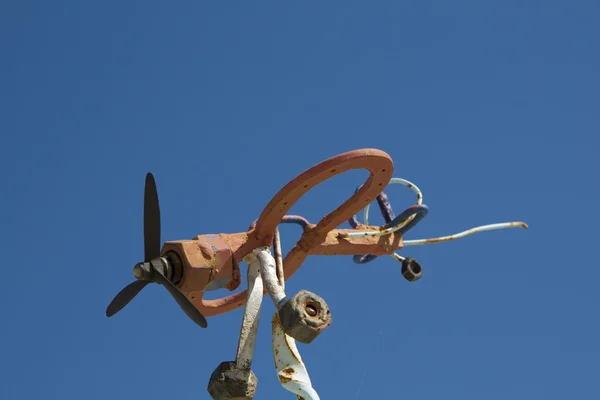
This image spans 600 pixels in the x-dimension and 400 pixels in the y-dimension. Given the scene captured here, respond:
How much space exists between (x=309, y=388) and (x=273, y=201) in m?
2.90

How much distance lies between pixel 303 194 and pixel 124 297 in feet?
9.23

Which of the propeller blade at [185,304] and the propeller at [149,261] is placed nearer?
the propeller blade at [185,304]

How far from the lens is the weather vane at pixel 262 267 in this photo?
14914 millimetres

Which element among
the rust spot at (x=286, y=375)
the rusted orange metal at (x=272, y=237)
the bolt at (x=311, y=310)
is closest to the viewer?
the bolt at (x=311, y=310)

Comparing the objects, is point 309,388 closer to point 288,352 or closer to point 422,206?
point 288,352

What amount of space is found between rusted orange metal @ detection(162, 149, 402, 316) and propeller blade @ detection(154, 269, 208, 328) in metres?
0.32

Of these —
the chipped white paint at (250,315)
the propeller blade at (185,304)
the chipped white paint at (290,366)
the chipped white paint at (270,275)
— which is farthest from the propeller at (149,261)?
the chipped white paint at (290,366)

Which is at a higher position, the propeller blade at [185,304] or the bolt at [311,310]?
the bolt at [311,310]

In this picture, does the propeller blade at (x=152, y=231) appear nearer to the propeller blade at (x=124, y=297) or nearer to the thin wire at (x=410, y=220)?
the propeller blade at (x=124, y=297)

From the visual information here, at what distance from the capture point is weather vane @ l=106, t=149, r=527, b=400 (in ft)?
48.9

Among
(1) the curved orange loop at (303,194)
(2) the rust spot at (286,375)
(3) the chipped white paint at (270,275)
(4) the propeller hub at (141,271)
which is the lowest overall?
(2) the rust spot at (286,375)

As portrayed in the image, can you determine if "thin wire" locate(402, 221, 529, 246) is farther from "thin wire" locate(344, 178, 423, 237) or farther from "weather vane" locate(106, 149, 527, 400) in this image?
"weather vane" locate(106, 149, 527, 400)

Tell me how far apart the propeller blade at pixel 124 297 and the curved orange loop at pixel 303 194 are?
140cm

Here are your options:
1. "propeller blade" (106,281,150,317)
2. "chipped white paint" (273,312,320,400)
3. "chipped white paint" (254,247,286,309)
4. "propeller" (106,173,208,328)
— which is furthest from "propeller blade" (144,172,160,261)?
"chipped white paint" (273,312,320,400)
